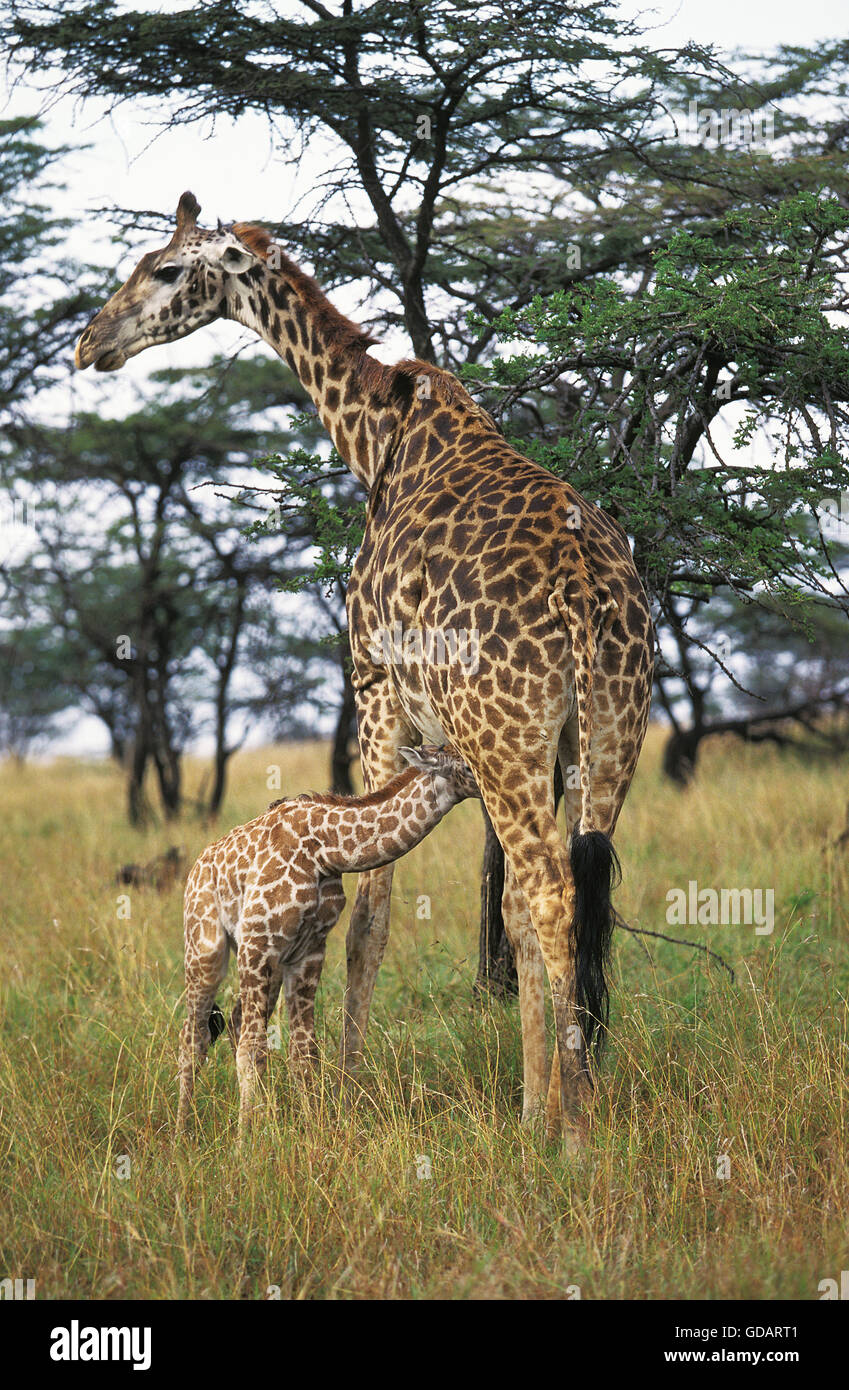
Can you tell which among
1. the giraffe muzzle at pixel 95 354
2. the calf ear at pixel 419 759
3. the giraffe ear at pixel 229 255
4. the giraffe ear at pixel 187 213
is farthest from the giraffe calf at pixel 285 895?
the giraffe ear at pixel 187 213

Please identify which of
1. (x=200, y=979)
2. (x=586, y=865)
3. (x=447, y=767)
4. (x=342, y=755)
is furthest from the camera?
(x=342, y=755)

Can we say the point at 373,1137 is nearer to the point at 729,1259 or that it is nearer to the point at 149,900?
the point at 729,1259

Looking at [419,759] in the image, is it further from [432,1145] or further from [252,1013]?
[432,1145]

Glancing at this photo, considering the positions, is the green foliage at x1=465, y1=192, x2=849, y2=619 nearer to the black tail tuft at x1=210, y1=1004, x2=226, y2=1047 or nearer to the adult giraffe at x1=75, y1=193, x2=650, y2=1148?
the adult giraffe at x1=75, y1=193, x2=650, y2=1148

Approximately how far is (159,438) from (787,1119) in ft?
39.8

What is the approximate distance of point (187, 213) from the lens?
6211 mm

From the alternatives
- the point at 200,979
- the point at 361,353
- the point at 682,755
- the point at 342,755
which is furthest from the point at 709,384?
the point at 682,755

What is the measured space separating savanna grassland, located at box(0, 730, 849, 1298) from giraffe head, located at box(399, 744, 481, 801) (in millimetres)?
1205

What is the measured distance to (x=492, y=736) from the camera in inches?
177

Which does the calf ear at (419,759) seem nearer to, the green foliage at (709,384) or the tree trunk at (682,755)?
the green foliage at (709,384)

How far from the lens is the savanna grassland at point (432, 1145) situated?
3840 millimetres

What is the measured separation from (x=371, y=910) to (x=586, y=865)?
4.45ft

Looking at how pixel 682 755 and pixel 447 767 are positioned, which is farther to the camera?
pixel 682 755
